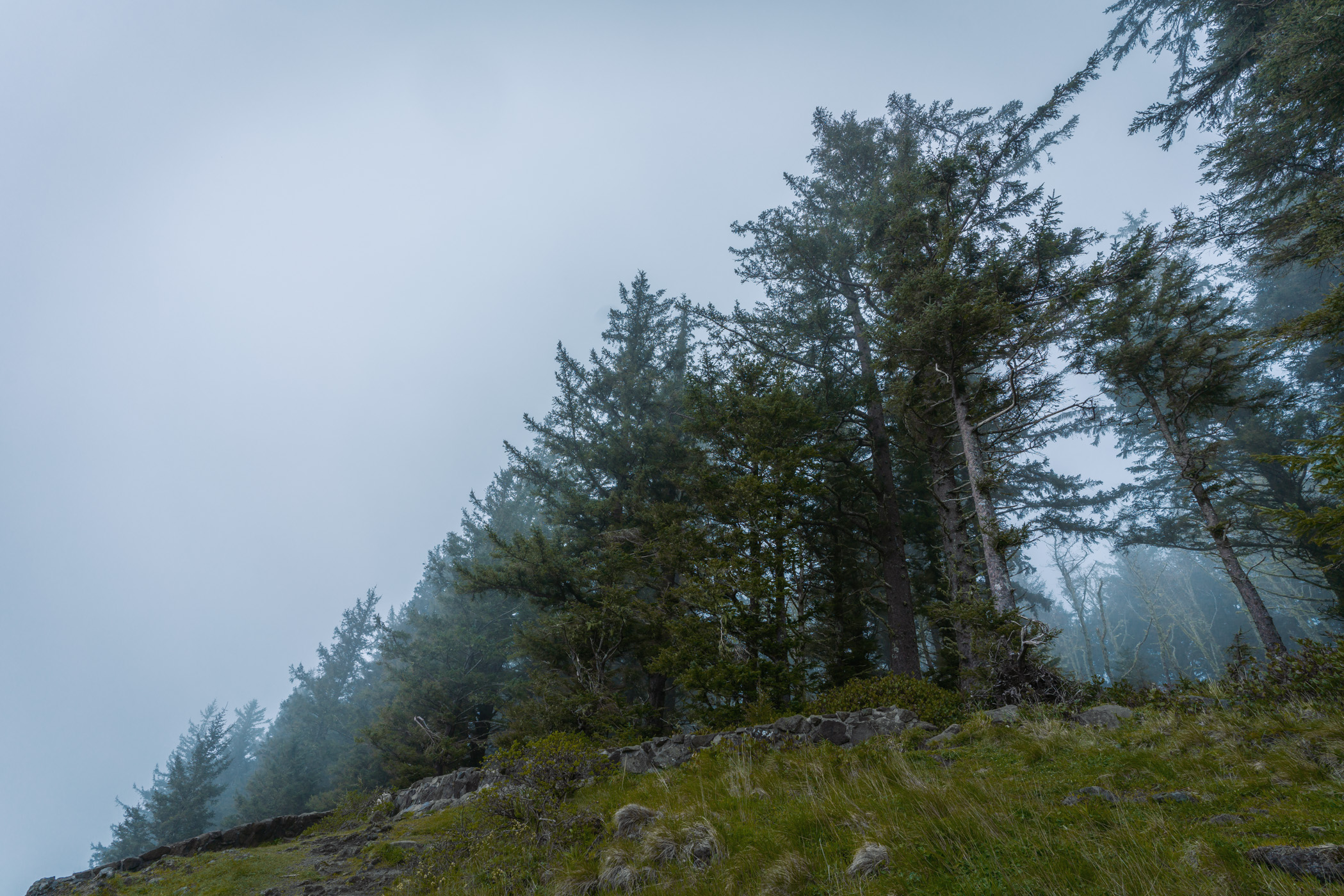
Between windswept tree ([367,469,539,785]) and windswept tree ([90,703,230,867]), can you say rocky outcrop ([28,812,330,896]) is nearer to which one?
windswept tree ([367,469,539,785])

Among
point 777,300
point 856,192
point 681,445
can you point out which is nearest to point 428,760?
A: point 681,445

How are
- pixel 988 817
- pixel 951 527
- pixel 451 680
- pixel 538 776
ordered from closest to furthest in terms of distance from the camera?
pixel 988 817, pixel 538 776, pixel 951 527, pixel 451 680

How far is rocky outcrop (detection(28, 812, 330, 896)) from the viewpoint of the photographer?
360 inches

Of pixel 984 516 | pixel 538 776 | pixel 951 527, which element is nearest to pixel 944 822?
pixel 538 776

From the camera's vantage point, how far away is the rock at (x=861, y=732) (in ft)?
23.6

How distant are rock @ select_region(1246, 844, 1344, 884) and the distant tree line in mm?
4927

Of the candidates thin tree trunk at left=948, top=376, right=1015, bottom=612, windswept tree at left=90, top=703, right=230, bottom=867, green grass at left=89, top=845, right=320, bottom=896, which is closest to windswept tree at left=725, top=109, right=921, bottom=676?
thin tree trunk at left=948, top=376, right=1015, bottom=612

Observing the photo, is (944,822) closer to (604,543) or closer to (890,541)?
(890,541)

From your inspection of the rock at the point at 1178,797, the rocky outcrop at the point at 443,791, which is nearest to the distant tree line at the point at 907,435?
the rocky outcrop at the point at 443,791

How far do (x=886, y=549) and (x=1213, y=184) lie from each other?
13.6 meters

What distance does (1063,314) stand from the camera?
9.61 m

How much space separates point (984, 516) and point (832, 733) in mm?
4909

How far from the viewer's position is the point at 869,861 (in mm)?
3291

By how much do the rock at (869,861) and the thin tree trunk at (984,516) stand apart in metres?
6.16
